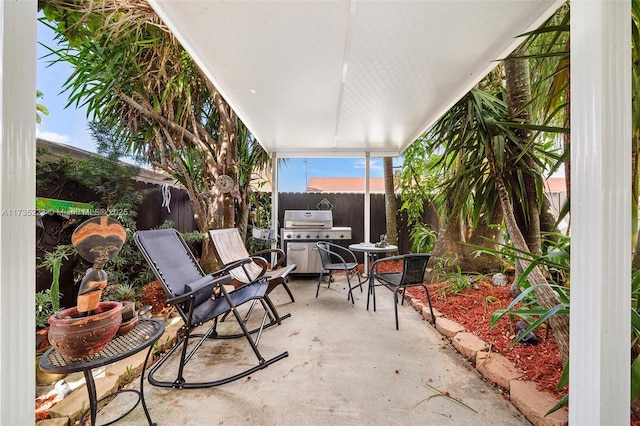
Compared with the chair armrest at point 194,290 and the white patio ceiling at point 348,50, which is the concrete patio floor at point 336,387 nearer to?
the chair armrest at point 194,290

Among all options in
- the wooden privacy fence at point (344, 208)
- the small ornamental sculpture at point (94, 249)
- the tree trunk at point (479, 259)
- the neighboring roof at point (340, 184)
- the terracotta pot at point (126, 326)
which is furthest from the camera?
the neighboring roof at point (340, 184)

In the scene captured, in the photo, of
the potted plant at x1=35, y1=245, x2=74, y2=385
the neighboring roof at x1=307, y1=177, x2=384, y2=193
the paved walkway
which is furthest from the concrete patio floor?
the neighboring roof at x1=307, y1=177, x2=384, y2=193

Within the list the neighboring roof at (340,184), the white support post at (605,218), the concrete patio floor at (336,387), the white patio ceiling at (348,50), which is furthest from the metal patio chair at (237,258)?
the neighboring roof at (340,184)

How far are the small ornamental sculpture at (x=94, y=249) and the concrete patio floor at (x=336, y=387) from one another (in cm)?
75

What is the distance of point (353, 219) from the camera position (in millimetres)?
5629

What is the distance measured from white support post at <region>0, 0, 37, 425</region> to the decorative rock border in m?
Answer: 2.13

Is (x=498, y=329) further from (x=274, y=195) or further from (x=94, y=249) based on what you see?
(x=274, y=195)

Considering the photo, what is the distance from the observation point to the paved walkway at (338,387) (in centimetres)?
140

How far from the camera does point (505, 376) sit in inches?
63.1

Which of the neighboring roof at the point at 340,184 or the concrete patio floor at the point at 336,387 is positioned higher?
the neighboring roof at the point at 340,184

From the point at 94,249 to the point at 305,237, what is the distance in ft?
10.3

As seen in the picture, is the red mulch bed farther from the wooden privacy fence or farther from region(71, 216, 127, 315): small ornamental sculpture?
region(71, 216, 127, 315): small ornamental sculpture

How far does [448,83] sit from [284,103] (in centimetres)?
161

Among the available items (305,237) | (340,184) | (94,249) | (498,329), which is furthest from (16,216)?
(340,184)
